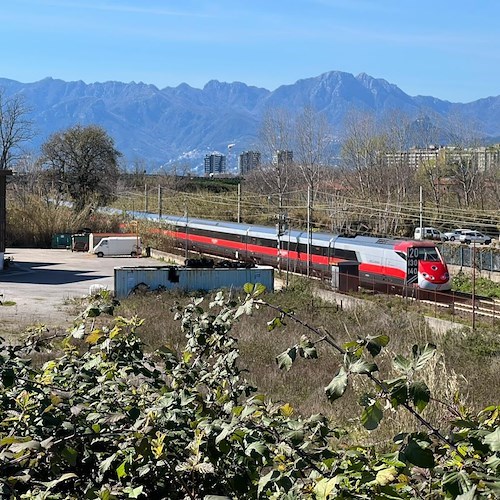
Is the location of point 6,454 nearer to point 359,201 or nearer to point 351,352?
point 351,352

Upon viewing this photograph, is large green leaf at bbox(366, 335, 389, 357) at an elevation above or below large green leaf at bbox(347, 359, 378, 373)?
above

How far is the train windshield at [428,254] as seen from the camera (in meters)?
33.1

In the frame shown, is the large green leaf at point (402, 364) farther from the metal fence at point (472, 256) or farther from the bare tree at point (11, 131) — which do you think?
the bare tree at point (11, 131)

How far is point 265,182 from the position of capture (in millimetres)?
78188

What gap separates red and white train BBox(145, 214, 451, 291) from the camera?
33.1 meters

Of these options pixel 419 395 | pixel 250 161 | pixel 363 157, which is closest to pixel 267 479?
pixel 419 395

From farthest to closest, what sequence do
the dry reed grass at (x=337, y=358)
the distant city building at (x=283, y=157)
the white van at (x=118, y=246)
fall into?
the distant city building at (x=283, y=157)
the white van at (x=118, y=246)
the dry reed grass at (x=337, y=358)

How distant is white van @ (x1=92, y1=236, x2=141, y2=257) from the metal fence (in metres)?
19.7

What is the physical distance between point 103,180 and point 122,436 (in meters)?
74.6

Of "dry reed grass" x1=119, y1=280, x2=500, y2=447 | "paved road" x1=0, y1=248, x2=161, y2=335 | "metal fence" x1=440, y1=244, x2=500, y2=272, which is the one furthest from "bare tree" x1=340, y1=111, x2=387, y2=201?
"dry reed grass" x1=119, y1=280, x2=500, y2=447

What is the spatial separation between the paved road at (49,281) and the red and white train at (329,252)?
4.16m

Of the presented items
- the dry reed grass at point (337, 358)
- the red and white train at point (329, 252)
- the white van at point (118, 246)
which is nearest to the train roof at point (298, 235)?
the red and white train at point (329, 252)

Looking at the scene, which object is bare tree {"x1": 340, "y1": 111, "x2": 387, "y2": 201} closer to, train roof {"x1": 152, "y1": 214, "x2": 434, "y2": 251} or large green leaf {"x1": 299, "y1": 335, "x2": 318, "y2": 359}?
train roof {"x1": 152, "y1": 214, "x2": 434, "y2": 251}

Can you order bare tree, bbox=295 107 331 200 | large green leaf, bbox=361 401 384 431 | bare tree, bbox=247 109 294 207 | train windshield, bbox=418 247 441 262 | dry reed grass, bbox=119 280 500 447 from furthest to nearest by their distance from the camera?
bare tree, bbox=247 109 294 207 → bare tree, bbox=295 107 331 200 → train windshield, bbox=418 247 441 262 → dry reed grass, bbox=119 280 500 447 → large green leaf, bbox=361 401 384 431
